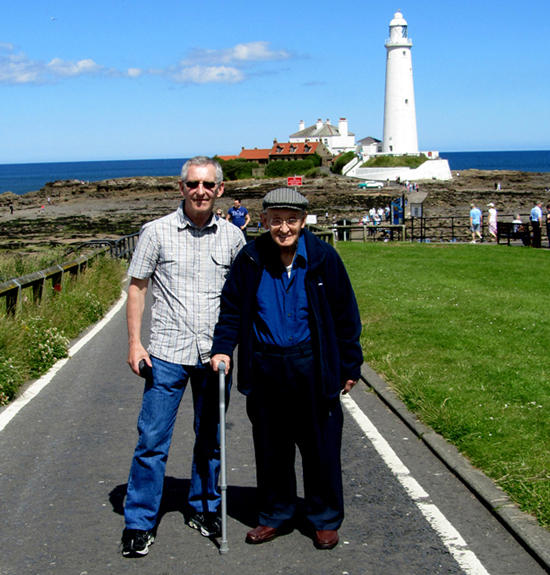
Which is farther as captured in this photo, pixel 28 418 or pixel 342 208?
pixel 342 208

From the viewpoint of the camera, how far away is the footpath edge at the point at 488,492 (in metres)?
4.08

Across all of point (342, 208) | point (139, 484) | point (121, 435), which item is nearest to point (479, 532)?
point (139, 484)

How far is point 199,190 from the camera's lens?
4.23 m

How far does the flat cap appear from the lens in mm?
3984

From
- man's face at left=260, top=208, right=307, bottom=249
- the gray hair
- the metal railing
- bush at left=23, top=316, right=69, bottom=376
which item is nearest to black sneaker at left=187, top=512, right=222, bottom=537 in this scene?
man's face at left=260, top=208, right=307, bottom=249

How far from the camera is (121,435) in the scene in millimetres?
6234

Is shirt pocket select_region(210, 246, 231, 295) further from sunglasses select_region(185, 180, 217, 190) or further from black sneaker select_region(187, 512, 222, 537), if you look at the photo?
black sneaker select_region(187, 512, 222, 537)

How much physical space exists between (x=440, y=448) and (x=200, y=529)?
2.14 meters

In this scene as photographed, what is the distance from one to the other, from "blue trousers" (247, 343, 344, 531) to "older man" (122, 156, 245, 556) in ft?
1.05

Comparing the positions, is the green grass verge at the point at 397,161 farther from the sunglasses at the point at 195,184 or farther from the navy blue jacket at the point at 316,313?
the navy blue jacket at the point at 316,313

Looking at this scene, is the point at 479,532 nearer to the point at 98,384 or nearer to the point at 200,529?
the point at 200,529

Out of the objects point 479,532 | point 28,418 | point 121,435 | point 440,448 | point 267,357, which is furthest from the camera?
point 28,418

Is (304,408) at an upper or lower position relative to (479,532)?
upper

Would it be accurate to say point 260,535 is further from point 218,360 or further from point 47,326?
point 47,326
